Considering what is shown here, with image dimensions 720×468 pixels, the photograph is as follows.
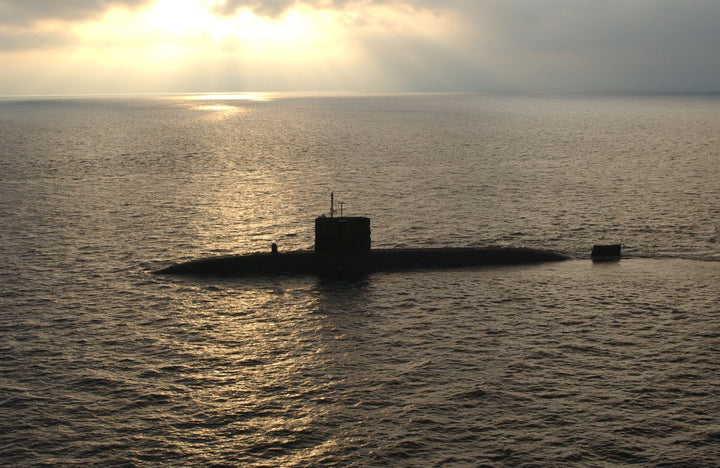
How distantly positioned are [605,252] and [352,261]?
69.2ft

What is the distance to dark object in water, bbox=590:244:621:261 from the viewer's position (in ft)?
194

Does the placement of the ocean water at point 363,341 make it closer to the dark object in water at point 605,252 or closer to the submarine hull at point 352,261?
the submarine hull at point 352,261

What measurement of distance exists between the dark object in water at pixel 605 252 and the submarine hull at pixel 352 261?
291 centimetres

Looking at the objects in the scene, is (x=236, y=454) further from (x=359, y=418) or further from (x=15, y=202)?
(x=15, y=202)

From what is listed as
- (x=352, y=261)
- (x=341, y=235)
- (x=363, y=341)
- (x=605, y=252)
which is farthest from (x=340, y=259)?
(x=605, y=252)

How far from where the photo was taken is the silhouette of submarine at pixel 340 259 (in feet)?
179

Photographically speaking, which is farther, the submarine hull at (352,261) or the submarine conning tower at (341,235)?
the submarine conning tower at (341,235)

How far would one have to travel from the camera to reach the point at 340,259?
183 feet

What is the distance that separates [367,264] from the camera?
5622 centimetres

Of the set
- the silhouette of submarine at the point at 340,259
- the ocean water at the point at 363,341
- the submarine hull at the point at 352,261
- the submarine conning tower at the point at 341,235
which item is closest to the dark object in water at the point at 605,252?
the ocean water at the point at 363,341

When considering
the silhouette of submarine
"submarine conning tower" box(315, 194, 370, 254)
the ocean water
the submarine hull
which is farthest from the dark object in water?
"submarine conning tower" box(315, 194, 370, 254)

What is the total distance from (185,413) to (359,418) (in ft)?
24.8

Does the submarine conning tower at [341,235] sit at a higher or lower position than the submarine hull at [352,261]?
higher

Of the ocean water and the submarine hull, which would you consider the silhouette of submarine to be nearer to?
the submarine hull
